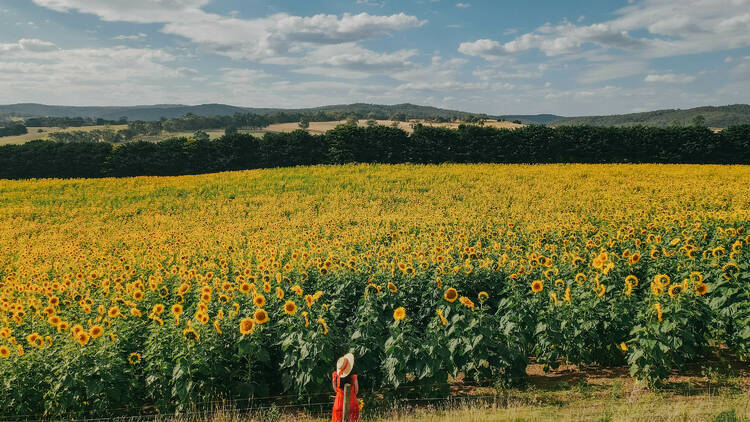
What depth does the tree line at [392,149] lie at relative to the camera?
41.3 metres

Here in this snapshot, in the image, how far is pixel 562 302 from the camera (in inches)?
300

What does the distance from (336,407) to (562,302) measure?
15.6 feet

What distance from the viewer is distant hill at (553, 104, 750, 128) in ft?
396

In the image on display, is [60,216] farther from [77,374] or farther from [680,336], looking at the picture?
[680,336]

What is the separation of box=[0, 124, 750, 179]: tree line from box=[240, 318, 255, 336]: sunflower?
39.7 metres

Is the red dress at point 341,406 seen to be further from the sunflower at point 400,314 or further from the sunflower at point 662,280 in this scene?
the sunflower at point 662,280

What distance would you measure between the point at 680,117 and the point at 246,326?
16076cm

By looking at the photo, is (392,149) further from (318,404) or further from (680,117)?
(680,117)

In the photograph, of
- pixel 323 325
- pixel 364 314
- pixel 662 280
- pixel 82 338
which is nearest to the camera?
pixel 82 338

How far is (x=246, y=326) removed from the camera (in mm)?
6367

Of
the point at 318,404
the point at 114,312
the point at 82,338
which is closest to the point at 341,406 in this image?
the point at 318,404

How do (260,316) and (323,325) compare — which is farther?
(323,325)

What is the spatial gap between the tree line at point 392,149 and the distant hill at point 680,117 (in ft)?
255

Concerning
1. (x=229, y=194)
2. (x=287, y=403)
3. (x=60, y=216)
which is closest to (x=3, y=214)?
(x=60, y=216)
